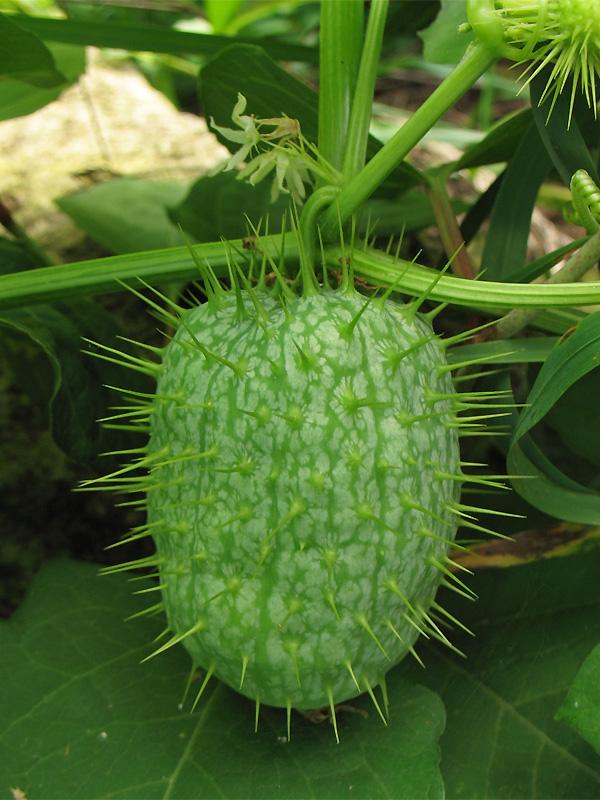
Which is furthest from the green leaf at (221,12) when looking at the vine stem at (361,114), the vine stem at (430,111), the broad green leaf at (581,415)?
the broad green leaf at (581,415)

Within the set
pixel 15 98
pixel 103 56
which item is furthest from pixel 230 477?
pixel 103 56

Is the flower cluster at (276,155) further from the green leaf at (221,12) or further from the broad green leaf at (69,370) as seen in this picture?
the green leaf at (221,12)

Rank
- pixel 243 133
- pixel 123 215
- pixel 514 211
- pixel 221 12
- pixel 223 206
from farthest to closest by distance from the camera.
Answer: pixel 221 12 → pixel 123 215 → pixel 223 206 → pixel 514 211 → pixel 243 133

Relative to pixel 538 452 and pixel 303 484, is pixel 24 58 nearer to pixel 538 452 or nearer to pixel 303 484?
pixel 303 484

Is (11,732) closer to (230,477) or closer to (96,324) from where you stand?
(230,477)

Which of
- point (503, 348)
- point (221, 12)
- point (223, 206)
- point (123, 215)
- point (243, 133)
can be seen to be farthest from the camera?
point (221, 12)

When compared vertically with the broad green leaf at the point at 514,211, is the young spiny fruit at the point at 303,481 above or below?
below

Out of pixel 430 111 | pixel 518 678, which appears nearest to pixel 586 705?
pixel 518 678
